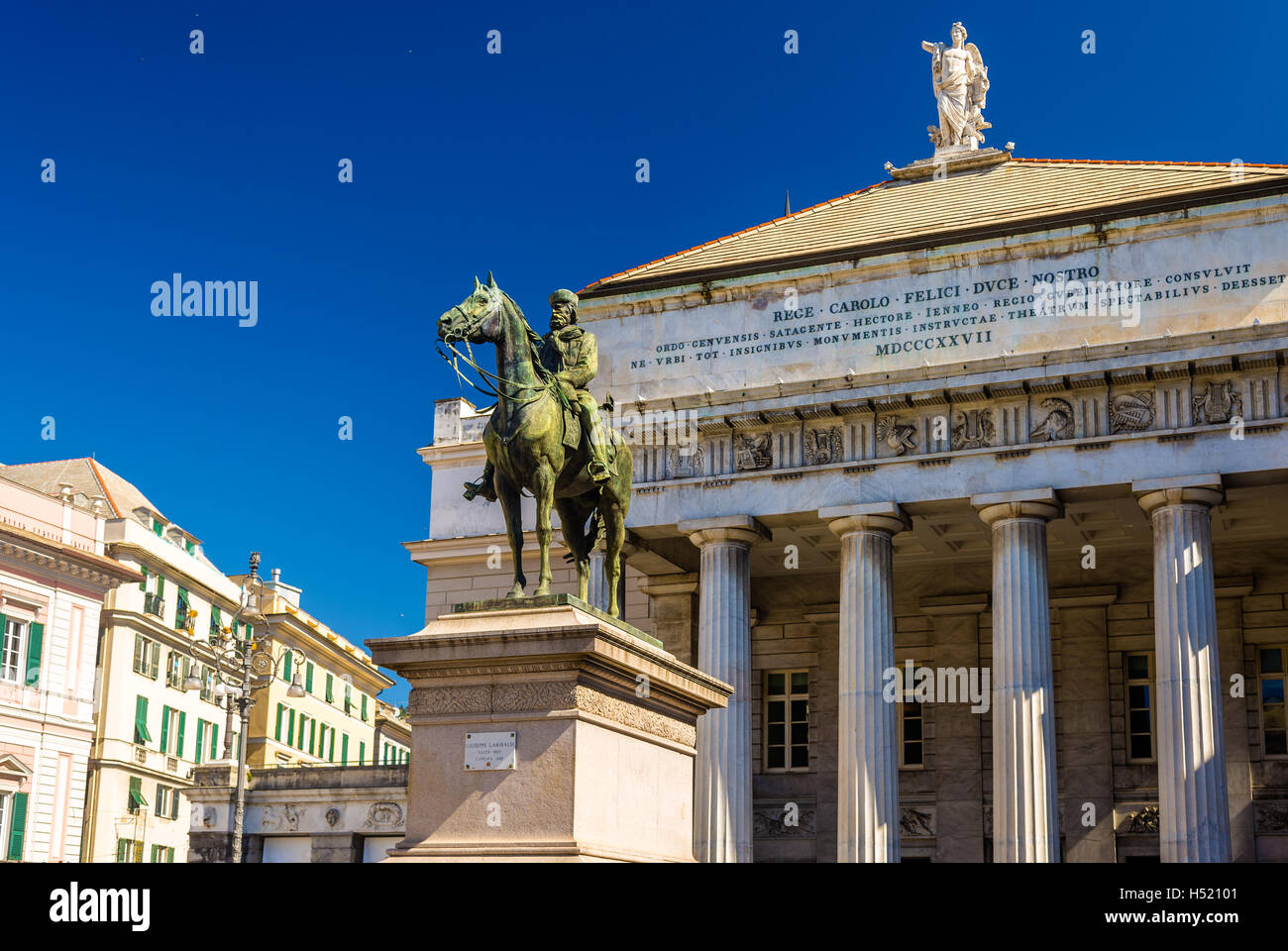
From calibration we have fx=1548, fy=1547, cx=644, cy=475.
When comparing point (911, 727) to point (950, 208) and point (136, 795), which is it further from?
point (136, 795)

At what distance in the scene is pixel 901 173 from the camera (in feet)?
125

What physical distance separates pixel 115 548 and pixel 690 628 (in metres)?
27.7

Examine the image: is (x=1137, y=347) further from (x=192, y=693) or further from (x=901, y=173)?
(x=192, y=693)

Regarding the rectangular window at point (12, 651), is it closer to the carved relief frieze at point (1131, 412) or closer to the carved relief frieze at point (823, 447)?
Answer: the carved relief frieze at point (823, 447)

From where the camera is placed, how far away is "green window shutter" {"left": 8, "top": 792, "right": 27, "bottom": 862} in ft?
146

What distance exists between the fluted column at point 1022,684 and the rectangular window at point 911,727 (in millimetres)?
6576

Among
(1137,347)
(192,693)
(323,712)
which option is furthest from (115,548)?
(1137,347)

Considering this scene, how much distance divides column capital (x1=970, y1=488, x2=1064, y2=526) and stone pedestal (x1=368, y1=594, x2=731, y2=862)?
62.1 ft

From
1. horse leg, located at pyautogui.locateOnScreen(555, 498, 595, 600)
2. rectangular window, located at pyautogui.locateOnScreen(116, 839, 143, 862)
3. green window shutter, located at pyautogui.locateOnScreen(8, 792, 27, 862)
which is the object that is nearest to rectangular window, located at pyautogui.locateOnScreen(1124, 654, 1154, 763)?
horse leg, located at pyautogui.locateOnScreen(555, 498, 595, 600)

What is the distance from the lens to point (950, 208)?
35.2 m

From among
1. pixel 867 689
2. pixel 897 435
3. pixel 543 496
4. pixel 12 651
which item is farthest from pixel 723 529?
pixel 12 651

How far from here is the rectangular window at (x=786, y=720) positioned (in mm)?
36750

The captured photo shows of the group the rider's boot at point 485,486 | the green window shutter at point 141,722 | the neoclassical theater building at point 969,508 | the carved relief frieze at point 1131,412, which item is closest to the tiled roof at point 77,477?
the green window shutter at point 141,722

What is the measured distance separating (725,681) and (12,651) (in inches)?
983
